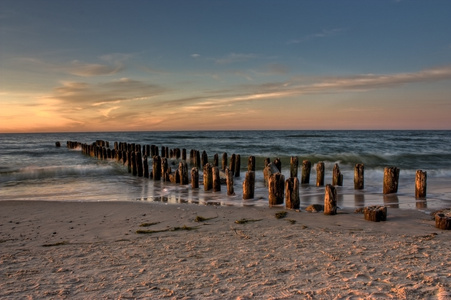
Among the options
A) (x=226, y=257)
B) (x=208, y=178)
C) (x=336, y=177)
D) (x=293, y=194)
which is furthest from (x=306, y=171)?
(x=226, y=257)

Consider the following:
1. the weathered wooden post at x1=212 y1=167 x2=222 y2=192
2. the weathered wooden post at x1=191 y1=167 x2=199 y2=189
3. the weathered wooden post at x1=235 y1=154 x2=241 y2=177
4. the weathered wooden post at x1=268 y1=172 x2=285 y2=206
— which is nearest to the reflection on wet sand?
the weathered wooden post at x1=268 y1=172 x2=285 y2=206

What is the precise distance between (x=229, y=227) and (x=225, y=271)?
232 cm

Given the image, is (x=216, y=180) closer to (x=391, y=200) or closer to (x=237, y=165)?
(x=237, y=165)

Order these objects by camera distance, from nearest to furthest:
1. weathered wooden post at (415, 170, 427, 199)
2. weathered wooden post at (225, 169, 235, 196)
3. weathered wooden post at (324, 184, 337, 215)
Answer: weathered wooden post at (324, 184, 337, 215) → weathered wooden post at (415, 170, 427, 199) → weathered wooden post at (225, 169, 235, 196)

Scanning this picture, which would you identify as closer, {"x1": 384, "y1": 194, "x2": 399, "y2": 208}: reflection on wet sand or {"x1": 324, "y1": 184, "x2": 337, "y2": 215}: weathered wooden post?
{"x1": 324, "y1": 184, "x2": 337, "y2": 215}: weathered wooden post

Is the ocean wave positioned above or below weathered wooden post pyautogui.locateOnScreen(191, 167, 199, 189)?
below

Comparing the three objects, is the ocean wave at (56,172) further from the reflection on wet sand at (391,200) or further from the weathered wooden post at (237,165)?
the reflection on wet sand at (391,200)

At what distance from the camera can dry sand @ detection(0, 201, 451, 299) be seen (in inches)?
150

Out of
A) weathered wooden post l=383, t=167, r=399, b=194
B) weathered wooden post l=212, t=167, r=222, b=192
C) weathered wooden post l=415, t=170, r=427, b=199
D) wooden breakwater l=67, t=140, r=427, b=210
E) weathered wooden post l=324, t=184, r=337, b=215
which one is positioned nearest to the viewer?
weathered wooden post l=324, t=184, r=337, b=215

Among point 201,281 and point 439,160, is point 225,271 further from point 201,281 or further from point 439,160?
point 439,160

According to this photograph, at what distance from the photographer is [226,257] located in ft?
15.9

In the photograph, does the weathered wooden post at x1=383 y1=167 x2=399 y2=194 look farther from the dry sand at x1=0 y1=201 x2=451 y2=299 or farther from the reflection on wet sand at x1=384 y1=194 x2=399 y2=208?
the dry sand at x1=0 y1=201 x2=451 y2=299

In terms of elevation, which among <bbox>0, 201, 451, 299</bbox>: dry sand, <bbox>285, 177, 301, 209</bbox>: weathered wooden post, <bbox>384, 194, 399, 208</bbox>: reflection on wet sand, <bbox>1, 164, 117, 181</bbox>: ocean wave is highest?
<bbox>285, 177, 301, 209</bbox>: weathered wooden post

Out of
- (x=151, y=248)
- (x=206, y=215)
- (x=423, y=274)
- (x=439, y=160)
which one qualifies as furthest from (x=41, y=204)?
(x=439, y=160)
